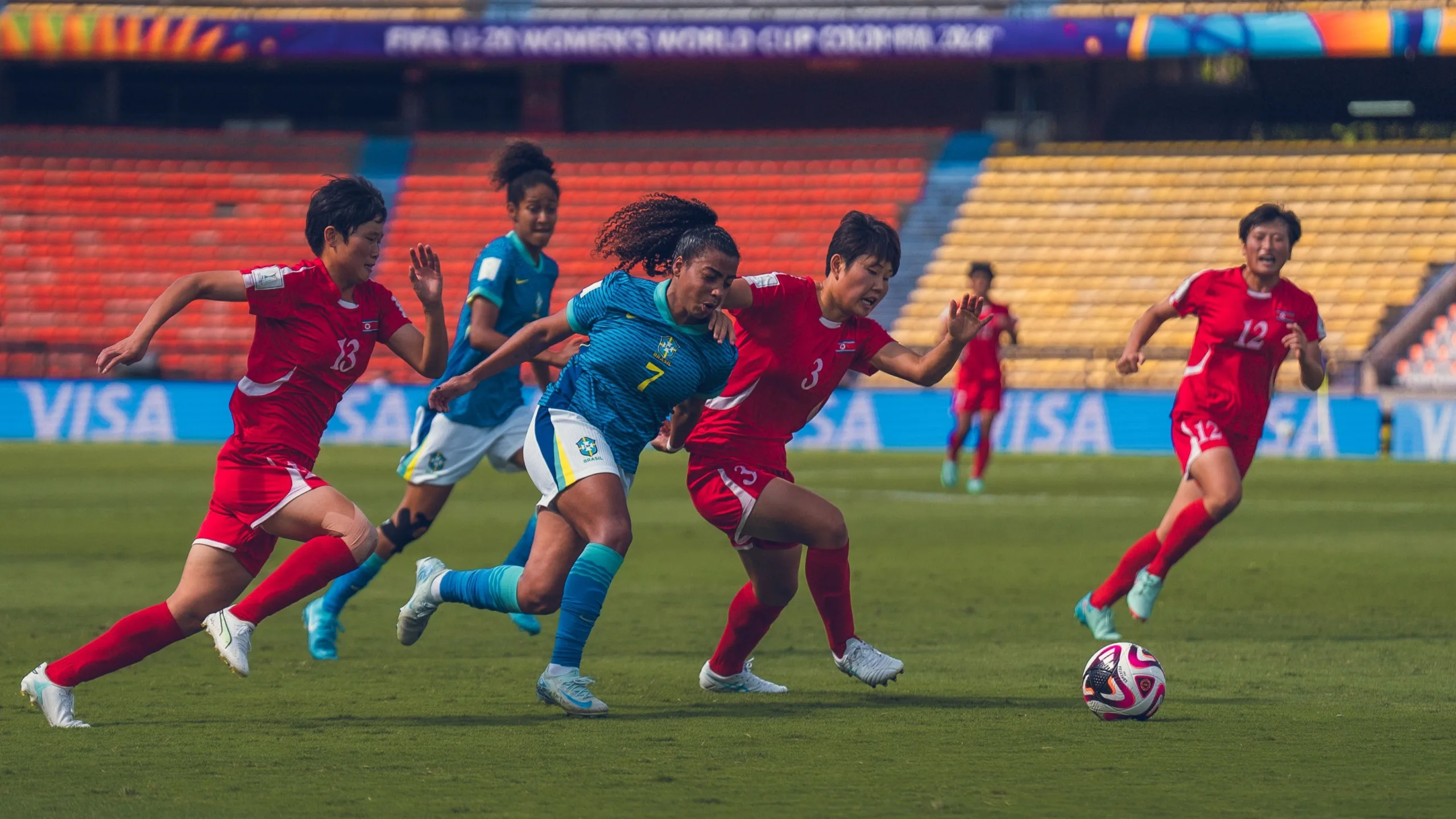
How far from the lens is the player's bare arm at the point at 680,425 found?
266 inches

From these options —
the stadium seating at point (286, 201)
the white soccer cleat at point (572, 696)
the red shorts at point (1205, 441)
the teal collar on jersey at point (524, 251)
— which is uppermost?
the stadium seating at point (286, 201)

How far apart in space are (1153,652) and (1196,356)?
1.61 metres

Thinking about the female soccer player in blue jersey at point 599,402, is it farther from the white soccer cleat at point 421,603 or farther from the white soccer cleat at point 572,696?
the white soccer cleat at point 421,603

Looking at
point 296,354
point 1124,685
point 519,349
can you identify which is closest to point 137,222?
point 296,354

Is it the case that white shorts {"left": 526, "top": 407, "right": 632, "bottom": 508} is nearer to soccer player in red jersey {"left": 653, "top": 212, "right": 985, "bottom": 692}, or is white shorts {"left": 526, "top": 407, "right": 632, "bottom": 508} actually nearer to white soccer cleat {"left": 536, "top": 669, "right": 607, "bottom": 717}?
soccer player in red jersey {"left": 653, "top": 212, "right": 985, "bottom": 692}

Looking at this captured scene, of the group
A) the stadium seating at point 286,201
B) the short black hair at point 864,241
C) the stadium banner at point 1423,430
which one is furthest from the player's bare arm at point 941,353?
the stadium seating at point 286,201

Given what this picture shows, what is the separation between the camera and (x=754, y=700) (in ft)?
22.6

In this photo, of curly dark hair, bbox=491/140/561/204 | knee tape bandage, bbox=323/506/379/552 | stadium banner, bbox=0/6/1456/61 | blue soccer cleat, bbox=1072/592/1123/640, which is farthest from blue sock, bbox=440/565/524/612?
stadium banner, bbox=0/6/1456/61

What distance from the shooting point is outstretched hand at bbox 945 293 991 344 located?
6.68 meters

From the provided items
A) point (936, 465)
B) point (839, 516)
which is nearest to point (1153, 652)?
point (839, 516)

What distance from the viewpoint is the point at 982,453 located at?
18359 mm

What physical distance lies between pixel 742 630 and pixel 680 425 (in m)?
0.84

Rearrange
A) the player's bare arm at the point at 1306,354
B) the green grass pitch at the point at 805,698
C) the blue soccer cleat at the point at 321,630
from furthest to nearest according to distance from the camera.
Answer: the player's bare arm at the point at 1306,354
the blue soccer cleat at the point at 321,630
the green grass pitch at the point at 805,698

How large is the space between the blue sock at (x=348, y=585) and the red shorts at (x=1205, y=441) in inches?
151
